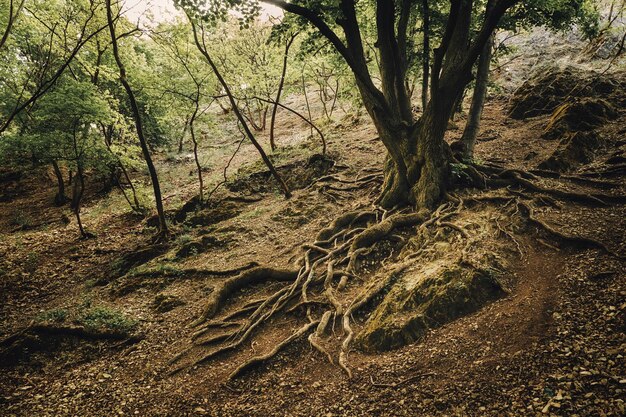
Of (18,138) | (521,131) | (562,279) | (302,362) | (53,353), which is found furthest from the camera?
(521,131)

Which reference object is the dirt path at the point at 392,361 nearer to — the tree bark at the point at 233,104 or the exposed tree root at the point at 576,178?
the exposed tree root at the point at 576,178

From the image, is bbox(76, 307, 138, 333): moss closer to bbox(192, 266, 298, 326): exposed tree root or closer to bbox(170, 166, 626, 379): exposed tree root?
bbox(170, 166, 626, 379): exposed tree root

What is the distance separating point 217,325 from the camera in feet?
21.9

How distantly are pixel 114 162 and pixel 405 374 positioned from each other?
44.3 feet

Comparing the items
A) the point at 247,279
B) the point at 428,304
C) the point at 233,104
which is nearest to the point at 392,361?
the point at 428,304

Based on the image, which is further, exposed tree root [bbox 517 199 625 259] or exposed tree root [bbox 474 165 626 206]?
exposed tree root [bbox 474 165 626 206]

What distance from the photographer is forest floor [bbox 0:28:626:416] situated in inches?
145

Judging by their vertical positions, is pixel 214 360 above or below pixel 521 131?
below

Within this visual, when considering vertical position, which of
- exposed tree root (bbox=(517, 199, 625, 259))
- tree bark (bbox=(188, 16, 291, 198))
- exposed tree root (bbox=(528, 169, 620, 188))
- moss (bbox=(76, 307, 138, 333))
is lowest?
moss (bbox=(76, 307, 138, 333))

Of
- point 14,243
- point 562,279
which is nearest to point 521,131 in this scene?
point 562,279

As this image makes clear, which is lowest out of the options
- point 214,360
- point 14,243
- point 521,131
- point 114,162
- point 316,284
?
point 214,360

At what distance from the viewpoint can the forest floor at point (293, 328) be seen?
3684 mm

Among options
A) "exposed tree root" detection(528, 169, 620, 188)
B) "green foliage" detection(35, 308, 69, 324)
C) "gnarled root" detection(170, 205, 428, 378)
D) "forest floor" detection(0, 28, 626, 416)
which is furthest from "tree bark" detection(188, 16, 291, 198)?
"exposed tree root" detection(528, 169, 620, 188)

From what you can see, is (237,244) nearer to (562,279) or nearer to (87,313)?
(87,313)
